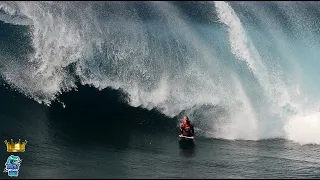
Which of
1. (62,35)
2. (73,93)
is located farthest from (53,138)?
(62,35)

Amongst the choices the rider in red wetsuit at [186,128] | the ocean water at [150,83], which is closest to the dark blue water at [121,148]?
the ocean water at [150,83]

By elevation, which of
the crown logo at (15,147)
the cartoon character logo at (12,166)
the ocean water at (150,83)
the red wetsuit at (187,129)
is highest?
the ocean water at (150,83)

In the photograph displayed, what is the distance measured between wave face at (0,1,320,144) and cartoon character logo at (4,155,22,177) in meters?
6.79

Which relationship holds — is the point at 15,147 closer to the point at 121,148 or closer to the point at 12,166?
the point at 12,166

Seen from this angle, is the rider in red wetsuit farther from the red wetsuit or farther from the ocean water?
the ocean water

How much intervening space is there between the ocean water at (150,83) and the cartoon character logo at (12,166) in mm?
2009

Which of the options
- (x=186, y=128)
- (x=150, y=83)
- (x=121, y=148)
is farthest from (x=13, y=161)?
(x=150, y=83)

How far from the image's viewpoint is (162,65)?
22.0 metres

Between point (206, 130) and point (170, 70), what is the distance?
4.01 metres

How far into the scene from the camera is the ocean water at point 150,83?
17453mm

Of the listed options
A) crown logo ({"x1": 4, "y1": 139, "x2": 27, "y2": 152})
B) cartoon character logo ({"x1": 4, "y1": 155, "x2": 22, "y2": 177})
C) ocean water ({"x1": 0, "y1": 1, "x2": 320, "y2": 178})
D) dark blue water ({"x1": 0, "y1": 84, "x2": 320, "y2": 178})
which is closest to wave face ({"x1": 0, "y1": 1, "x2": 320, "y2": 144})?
ocean water ({"x1": 0, "y1": 1, "x2": 320, "y2": 178})

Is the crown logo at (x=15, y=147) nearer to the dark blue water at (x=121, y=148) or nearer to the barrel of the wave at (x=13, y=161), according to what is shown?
the barrel of the wave at (x=13, y=161)

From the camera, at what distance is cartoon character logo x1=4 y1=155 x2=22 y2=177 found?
12.7 m

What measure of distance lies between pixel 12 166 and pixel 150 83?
945cm
